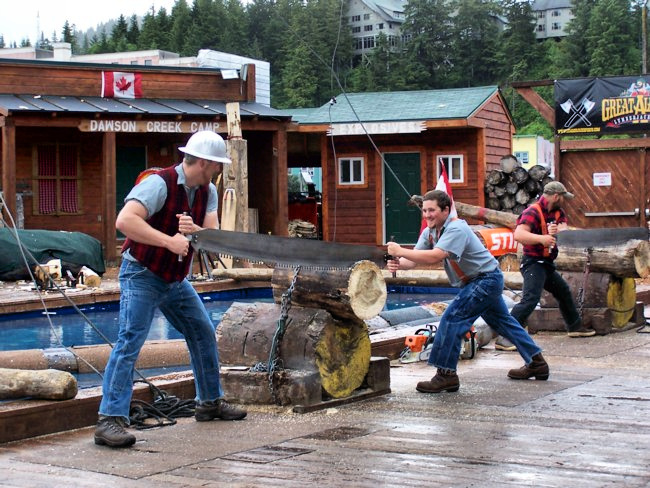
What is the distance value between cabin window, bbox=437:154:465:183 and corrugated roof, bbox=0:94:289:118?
4.00 meters

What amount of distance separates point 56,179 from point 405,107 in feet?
27.8

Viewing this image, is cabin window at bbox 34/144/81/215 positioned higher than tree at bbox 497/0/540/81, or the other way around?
tree at bbox 497/0/540/81

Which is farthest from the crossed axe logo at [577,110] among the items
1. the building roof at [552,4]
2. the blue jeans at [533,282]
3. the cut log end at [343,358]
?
the building roof at [552,4]

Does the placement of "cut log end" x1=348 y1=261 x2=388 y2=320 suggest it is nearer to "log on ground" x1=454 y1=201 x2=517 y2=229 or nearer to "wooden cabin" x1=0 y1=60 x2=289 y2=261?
"log on ground" x1=454 y1=201 x2=517 y2=229

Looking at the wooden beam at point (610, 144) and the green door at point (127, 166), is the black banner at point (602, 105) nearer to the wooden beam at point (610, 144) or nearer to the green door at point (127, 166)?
the wooden beam at point (610, 144)

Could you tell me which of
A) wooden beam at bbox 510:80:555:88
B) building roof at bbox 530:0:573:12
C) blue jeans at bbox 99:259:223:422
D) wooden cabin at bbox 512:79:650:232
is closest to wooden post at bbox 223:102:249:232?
wooden beam at bbox 510:80:555:88

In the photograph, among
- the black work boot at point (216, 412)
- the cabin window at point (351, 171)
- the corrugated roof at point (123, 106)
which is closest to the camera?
the black work boot at point (216, 412)

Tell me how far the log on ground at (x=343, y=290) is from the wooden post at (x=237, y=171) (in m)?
12.8

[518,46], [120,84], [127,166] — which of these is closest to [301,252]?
[120,84]

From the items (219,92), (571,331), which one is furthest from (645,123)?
(571,331)

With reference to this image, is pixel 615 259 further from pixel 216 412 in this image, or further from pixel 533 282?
pixel 216 412

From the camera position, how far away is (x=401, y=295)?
1997 centimetres

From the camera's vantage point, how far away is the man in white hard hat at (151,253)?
241 inches

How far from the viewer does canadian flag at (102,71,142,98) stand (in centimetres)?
2420
